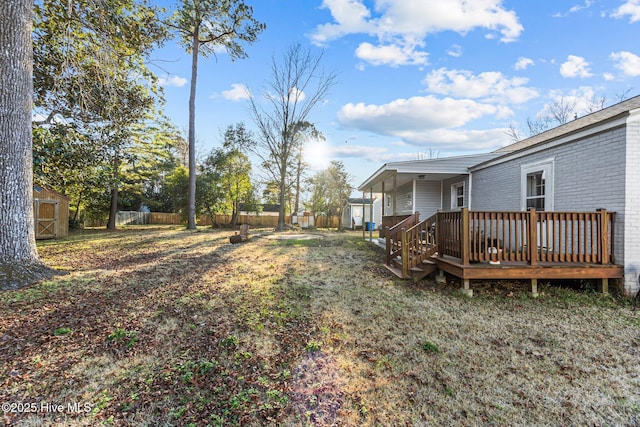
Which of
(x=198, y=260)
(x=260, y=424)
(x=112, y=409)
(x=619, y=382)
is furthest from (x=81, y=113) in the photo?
(x=619, y=382)

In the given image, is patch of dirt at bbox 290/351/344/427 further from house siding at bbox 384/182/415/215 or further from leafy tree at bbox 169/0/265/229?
leafy tree at bbox 169/0/265/229

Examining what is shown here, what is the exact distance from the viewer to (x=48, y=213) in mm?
12539

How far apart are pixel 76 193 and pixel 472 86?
24.0 metres

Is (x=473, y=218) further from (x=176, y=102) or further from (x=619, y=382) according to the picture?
(x=176, y=102)

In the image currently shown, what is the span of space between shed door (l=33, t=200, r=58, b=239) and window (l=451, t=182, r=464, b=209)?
1727 cm

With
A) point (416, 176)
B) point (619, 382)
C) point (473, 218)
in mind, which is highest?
point (416, 176)

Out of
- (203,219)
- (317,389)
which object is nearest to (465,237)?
(317,389)

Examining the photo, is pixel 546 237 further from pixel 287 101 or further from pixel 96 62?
pixel 287 101

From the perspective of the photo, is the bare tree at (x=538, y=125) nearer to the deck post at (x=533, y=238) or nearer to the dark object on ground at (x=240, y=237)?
the deck post at (x=533, y=238)

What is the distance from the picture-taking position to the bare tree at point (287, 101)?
18.4 meters

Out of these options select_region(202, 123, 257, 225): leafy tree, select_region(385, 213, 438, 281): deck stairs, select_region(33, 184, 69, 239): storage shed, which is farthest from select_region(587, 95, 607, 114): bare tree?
select_region(33, 184, 69, 239): storage shed

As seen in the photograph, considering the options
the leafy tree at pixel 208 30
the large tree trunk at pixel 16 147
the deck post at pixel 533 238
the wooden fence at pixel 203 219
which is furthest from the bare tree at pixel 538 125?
the large tree trunk at pixel 16 147

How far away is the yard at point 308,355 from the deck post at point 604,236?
0.70 meters

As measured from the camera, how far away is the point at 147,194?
28891 mm
